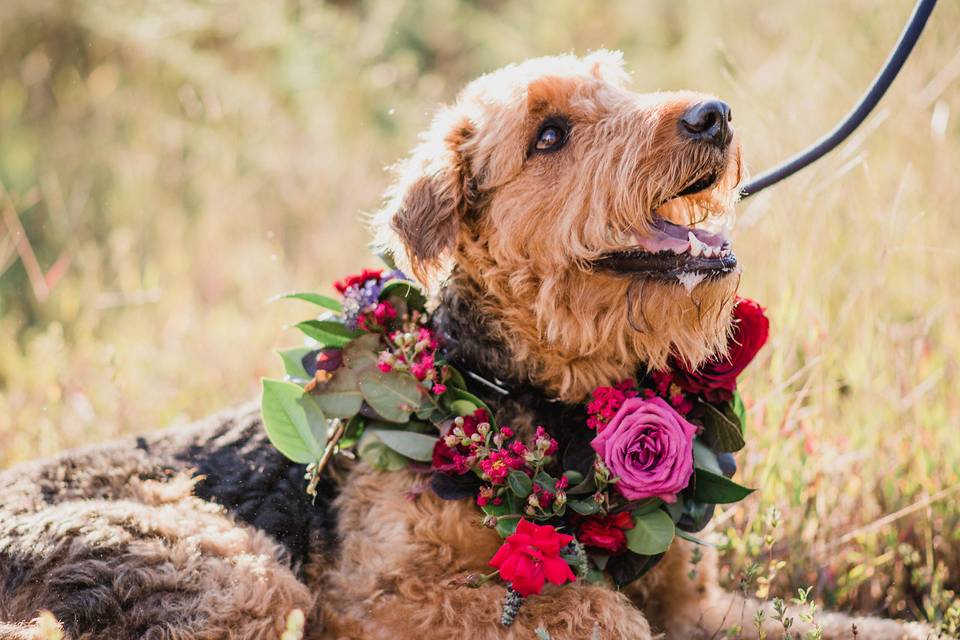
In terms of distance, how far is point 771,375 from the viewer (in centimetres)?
436

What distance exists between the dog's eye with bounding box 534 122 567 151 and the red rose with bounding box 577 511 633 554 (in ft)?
4.32

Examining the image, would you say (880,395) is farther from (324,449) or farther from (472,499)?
(324,449)

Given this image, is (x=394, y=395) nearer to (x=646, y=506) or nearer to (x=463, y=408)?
(x=463, y=408)

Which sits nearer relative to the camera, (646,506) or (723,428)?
(646,506)

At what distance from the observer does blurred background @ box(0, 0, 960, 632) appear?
162 inches

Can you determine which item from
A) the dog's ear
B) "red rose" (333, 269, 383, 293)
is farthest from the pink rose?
"red rose" (333, 269, 383, 293)

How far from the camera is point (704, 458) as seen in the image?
127 inches

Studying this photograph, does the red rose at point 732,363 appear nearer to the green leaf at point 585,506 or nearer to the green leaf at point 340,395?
the green leaf at point 585,506

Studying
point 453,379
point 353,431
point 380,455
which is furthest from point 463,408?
point 353,431

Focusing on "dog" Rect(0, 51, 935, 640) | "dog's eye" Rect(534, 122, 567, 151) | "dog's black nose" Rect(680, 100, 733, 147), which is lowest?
"dog" Rect(0, 51, 935, 640)

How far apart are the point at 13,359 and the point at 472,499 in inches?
165

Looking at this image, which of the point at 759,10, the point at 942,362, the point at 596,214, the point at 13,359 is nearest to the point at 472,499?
the point at 596,214

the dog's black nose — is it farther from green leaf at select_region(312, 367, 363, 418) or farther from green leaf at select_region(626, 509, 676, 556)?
green leaf at select_region(312, 367, 363, 418)

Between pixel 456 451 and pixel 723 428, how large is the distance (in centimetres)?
96
